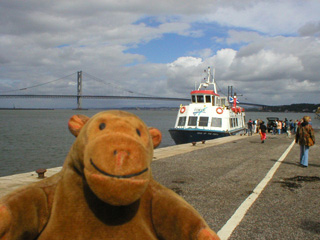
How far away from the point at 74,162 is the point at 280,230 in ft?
10.5

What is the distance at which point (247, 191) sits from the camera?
606 centimetres

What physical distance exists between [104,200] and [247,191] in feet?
16.4

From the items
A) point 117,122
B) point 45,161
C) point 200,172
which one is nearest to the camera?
point 117,122

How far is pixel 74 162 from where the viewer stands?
1939 millimetres

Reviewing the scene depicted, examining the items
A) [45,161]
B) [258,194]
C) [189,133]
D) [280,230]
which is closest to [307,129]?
[258,194]

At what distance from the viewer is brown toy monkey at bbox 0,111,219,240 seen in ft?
5.27

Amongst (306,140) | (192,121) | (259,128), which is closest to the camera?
(306,140)

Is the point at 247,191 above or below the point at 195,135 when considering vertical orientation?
above

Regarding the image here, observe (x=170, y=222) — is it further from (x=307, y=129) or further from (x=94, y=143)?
(x=307, y=129)

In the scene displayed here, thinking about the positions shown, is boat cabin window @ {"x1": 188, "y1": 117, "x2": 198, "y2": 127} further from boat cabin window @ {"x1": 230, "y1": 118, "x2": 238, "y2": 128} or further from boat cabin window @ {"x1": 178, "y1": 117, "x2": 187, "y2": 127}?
boat cabin window @ {"x1": 230, "y1": 118, "x2": 238, "y2": 128}

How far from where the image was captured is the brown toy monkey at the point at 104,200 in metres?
1.61

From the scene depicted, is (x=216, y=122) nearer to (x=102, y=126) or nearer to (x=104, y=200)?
(x=102, y=126)

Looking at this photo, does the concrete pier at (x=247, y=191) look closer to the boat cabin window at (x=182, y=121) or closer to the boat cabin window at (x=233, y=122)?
the boat cabin window at (x=182, y=121)

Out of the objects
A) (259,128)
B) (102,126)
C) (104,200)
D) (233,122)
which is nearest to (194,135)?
(259,128)
